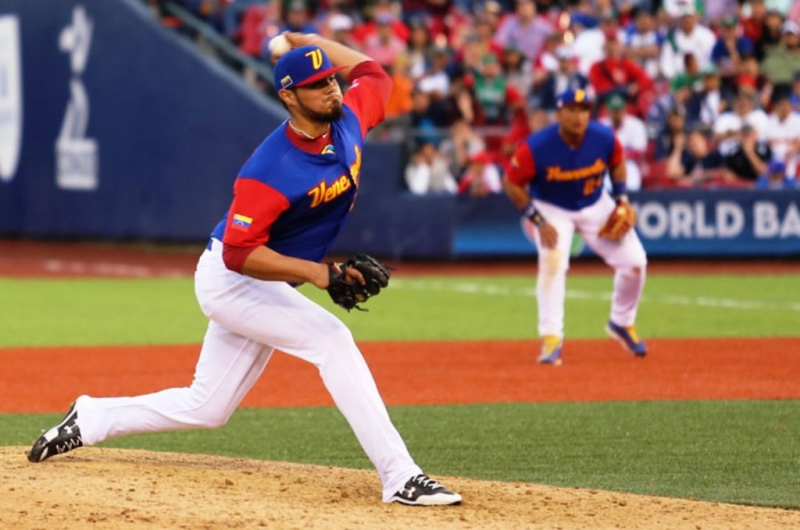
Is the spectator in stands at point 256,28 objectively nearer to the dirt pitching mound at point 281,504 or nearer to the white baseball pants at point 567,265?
the white baseball pants at point 567,265

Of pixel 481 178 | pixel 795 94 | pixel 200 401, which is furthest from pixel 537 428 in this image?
pixel 795 94

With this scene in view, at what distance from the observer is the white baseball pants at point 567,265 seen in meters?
11.5

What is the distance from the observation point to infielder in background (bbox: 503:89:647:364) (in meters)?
11.3

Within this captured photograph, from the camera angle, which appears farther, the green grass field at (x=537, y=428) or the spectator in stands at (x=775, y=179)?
the spectator in stands at (x=775, y=179)

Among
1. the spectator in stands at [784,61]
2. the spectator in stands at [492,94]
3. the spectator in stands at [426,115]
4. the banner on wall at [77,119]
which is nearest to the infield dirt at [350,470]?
the spectator in stands at [426,115]

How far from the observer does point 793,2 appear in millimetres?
22281

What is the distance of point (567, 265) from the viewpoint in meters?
11.6

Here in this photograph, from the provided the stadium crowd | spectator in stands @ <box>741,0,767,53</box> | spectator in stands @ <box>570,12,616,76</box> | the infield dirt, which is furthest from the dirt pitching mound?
spectator in stands @ <box>741,0,767,53</box>

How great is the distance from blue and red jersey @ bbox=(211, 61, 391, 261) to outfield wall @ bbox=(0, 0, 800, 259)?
13.3 m

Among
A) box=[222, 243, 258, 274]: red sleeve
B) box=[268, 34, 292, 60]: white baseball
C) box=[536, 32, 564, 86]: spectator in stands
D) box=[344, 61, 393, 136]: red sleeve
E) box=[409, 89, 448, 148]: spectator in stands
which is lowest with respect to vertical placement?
box=[409, 89, 448, 148]: spectator in stands

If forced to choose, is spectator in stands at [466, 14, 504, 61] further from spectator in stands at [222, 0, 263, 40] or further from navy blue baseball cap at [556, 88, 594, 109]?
navy blue baseball cap at [556, 88, 594, 109]

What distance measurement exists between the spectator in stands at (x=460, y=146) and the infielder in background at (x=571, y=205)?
25.0ft

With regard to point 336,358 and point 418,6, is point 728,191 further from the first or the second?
point 336,358

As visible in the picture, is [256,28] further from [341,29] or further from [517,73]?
[517,73]
